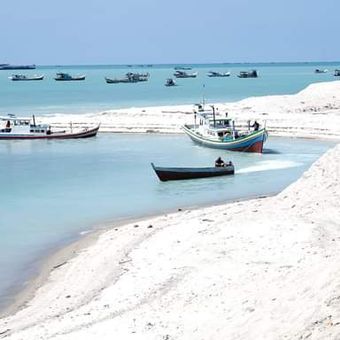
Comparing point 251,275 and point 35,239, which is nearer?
point 251,275

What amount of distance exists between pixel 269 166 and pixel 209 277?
22.1m

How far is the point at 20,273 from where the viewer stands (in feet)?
57.3

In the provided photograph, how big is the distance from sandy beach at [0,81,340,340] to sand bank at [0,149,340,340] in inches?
1.0

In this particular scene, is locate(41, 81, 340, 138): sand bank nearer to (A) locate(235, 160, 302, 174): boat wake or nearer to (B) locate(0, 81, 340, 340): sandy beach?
(A) locate(235, 160, 302, 174): boat wake

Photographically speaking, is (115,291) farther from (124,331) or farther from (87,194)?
(87,194)

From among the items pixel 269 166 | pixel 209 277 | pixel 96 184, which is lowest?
pixel 269 166

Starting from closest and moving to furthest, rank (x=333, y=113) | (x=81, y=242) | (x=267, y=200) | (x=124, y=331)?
1. (x=124, y=331)
2. (x=81, y=242)
3. (x=267, y=200)
4. (x=333, y=113)

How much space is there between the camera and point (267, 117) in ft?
188

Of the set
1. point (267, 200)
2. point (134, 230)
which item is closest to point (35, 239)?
point (134, 230)

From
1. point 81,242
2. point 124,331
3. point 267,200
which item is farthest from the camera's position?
point 267,200

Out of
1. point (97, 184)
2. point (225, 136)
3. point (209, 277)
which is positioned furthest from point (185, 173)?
point (209, 277)

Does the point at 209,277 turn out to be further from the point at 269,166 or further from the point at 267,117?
the point at 267,117

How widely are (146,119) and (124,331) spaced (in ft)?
163

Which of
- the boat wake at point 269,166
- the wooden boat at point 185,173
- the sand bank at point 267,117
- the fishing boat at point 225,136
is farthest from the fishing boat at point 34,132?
the wooden boat at point 185,173
